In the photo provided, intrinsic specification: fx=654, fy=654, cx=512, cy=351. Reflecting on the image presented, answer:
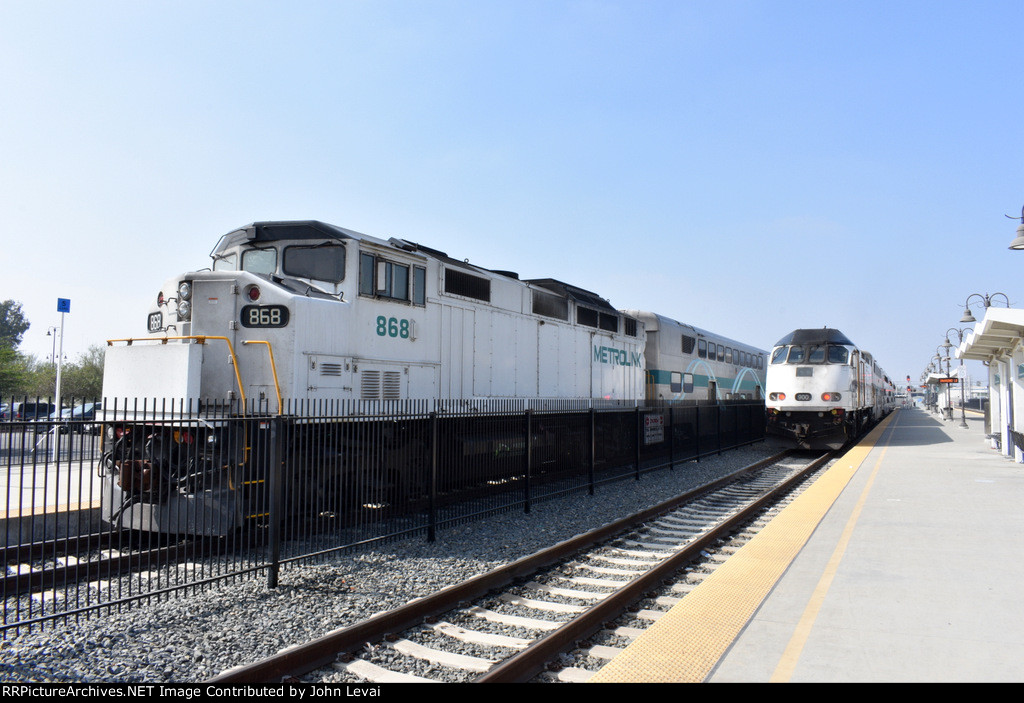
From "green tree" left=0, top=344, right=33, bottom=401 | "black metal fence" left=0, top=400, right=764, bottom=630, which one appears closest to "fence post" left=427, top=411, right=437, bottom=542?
"black metal fence" left=0, top=400, right=764, bottom=630

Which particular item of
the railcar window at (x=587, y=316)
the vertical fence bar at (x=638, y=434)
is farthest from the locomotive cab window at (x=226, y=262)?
the vertical fence bar at (x=638, y=434)

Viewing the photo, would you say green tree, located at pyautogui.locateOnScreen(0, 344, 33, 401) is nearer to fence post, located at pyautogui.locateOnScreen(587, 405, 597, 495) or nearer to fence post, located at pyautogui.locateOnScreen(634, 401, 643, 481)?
fence post, located at pyautogui.locateOnScreen(634, 401, 643, 481)

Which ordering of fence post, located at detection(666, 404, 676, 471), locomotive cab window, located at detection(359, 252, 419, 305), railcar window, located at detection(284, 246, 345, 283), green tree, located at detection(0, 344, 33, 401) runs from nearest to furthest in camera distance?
railcar window, located at detection(284, 246, 345, 283), locomotive cab window, located at detection(359, 252, 419, 305), fence post, located at detection(666, 404, 676, 471), green tree, located at detection(0, 344, 33, 401)

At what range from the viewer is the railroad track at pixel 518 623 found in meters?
4.11

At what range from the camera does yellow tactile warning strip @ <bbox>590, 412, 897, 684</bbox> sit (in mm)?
3889

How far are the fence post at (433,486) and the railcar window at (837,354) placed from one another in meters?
15.0

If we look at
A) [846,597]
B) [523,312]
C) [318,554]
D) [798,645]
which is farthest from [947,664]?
[523,312]

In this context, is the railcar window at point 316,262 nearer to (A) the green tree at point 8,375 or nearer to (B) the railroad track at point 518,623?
(B) the railroad track at point 518,623

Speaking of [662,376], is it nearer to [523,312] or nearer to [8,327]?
[523,312]

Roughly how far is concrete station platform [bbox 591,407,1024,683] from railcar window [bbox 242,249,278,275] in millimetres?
6568

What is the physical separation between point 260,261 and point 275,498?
162 inches

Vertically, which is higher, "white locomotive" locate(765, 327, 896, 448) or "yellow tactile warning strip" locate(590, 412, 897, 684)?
"white locomotive" locate(765, 327, 896, 448)

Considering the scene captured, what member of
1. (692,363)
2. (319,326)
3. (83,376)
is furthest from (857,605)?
(83,376)

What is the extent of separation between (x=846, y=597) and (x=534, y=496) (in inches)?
208
